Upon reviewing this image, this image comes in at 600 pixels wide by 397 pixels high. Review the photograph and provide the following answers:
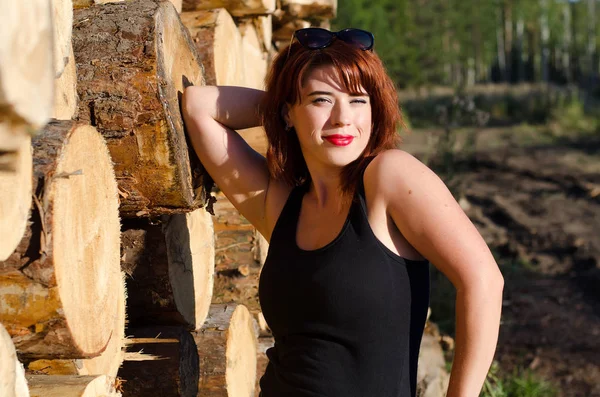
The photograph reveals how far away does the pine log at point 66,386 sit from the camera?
168 centimetres

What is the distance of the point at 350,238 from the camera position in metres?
2.05

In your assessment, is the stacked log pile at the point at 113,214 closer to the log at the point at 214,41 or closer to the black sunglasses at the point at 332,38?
the log at the point at 214,41

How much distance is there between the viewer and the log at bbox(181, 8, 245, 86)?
280 centimetres

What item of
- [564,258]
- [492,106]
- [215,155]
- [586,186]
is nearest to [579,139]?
[586,186]

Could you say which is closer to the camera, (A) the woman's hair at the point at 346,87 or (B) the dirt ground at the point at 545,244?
(A) the woman's hair at the point at 346,87

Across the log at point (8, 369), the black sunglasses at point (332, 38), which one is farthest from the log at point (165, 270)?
the log at point (8, 369)

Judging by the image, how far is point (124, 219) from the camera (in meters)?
2.38

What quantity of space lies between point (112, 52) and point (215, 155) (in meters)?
0.43

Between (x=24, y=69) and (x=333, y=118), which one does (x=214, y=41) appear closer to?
(x=333, y=118)

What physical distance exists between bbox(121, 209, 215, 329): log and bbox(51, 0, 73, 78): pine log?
2.33ft

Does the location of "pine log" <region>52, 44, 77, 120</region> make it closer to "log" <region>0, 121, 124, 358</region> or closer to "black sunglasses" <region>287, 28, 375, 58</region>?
"log" <region>0, 121, 124, 358</region>

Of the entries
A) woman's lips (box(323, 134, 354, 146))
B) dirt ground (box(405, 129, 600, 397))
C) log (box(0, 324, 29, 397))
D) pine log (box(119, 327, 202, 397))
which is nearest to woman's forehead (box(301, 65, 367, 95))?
woman's lips (box(323, 134, 354, 146))

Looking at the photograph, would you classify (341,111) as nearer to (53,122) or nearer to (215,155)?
(215,155)

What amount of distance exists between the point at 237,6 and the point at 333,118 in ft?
4.74
